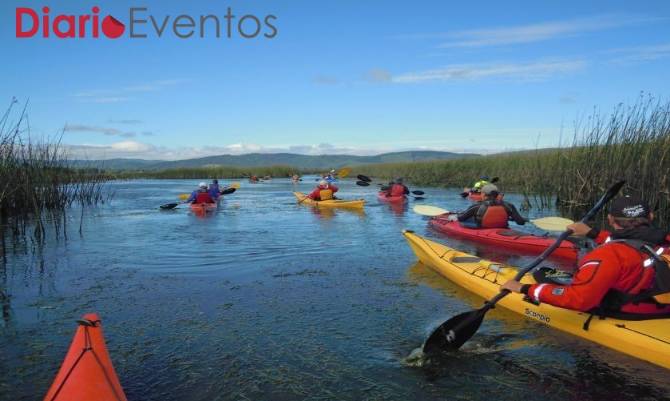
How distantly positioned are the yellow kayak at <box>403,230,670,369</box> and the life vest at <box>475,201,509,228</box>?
2.97 m

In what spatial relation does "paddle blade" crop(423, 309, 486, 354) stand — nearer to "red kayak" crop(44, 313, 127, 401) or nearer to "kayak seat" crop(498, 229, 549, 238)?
"red kayak" crop(44, 313, 127, 401)

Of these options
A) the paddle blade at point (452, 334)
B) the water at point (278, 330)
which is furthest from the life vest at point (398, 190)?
the paddle blade at point (452, 334)

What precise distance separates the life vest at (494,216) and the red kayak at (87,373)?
807cm

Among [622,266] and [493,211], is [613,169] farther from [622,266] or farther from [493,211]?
[622,266]

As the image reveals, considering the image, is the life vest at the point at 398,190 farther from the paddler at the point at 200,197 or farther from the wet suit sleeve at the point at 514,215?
the wet suit sleeve at the point at 514,215

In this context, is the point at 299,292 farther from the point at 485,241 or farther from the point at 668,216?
the point at 668,216

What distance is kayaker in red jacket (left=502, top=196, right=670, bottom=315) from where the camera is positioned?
149 inches

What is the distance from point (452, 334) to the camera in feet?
14.3

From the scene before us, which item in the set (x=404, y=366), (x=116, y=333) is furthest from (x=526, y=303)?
(x=116, y=333)

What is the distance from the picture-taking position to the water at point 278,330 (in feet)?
12.4

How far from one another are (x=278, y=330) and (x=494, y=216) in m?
→ 5.99

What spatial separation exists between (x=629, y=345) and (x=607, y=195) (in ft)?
5.47

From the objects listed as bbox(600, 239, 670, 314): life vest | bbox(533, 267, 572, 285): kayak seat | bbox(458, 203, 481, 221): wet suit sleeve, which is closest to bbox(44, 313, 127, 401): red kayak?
bbox(600, 239, 670, 314): life vest

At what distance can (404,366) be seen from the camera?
4137mm
